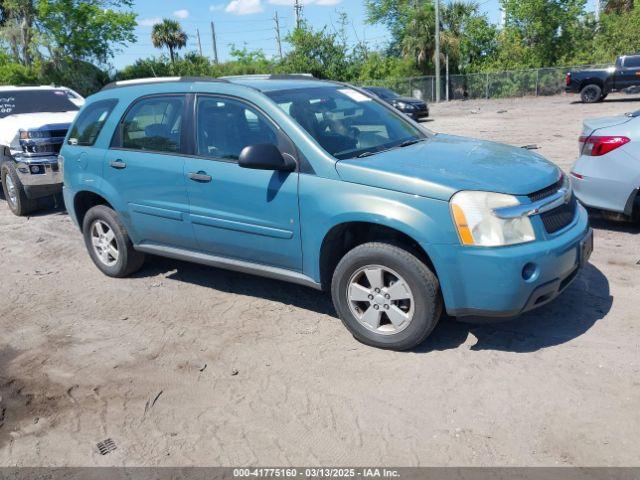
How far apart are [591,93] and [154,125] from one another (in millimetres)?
25498

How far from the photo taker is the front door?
449 centimetres

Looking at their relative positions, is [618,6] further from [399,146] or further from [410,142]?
[399,146]

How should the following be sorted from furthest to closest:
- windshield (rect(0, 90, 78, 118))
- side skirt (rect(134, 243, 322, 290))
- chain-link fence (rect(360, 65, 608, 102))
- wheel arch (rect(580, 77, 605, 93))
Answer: chain-link fence (rect(360, 65, 608, 102))
wheel arch (rect(580, 77, 605, 93))
windshield (rect(0, 90, 78, 118))
side skirt (rect(134, 243, 322, 290))

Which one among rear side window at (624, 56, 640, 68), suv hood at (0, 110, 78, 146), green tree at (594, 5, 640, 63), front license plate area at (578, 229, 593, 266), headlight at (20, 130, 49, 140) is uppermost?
green tree at (594, 5, 640, 63)

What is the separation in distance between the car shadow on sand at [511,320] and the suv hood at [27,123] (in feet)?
14.5

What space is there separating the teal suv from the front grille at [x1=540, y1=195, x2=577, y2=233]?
0.01 metres

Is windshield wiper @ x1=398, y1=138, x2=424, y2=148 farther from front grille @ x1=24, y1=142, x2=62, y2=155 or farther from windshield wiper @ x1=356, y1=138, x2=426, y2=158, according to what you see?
front grille @ x1=24, y1=142, x2=62, y2=155

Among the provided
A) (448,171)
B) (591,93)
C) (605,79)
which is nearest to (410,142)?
(448,171)

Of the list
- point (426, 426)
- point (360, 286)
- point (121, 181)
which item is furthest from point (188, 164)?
point (426, 426)

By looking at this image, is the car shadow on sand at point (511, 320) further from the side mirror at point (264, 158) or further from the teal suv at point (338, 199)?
the side mirror at point (264, 158)

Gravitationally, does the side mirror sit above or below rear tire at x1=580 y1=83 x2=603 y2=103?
above

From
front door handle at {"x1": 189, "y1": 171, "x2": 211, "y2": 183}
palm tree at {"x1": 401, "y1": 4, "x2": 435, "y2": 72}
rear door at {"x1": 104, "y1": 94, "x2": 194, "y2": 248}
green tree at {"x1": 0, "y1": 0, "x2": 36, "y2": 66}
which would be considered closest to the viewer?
front door handle at {"x1": 189, "y1": 171, "x2": 211, "y2": 183}

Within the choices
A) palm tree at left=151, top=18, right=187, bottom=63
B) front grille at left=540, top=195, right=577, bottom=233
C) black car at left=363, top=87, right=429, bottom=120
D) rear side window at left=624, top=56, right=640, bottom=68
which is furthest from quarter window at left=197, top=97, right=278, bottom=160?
palm tree at left=151, top=18, right=187, bottom=63

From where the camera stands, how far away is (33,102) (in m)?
10.5
